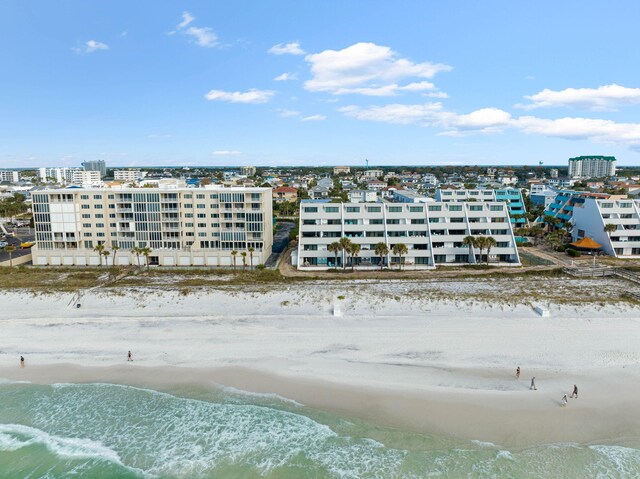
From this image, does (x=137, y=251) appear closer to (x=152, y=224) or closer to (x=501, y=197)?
(x=152, y=224)

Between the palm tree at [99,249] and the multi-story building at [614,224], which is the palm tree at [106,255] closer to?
the palm tree at [99,249]

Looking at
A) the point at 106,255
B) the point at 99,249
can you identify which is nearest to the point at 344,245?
the point at 106,255

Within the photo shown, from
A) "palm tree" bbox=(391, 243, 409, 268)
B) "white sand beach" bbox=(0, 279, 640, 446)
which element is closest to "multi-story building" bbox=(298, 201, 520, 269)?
"palm tree" bbox=(391, 243, 409, 268)

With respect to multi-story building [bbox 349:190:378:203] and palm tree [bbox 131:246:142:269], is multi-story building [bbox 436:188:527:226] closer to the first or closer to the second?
multi-story building [bbox 349:190:378:203]

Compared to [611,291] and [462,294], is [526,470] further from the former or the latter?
[611,291]

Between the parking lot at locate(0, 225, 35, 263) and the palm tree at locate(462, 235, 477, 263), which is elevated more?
the palm tree at locate(462, 235, 477, 263)

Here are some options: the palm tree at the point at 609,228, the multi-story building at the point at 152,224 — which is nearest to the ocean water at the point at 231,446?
the multi-story building at the point at 152,224

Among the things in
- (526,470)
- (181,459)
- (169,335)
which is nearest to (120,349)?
(169,335)
